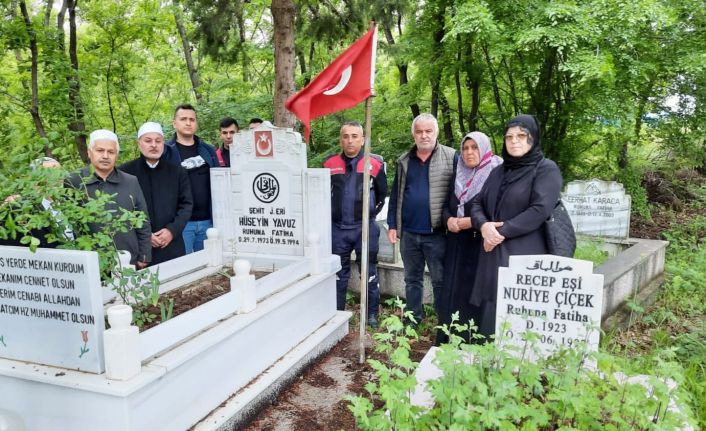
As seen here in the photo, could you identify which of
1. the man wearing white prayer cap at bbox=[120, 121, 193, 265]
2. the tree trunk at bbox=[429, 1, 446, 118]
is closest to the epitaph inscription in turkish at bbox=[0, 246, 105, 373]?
the man wearing white prayer cap at bbox=[120, 121, 193, 265]

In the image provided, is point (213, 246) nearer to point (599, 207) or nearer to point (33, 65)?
point (599, 207)

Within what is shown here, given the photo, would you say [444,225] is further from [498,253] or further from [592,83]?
[592,83]

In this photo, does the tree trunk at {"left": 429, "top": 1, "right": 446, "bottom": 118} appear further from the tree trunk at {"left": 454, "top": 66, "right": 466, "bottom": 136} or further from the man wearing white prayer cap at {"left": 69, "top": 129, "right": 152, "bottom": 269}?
the man wearing white prayer cap at {"left": 69, "top": 129, "right": 152, "bottom": 269}

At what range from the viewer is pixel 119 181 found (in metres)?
3.42

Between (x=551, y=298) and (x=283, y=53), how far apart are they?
4533mm

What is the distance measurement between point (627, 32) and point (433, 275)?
3.44 metres

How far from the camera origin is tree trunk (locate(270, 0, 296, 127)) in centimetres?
580

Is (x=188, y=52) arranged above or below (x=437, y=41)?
above

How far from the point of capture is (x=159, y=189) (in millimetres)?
4070

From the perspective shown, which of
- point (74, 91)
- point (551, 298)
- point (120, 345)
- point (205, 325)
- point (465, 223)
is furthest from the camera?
point (74, 91)

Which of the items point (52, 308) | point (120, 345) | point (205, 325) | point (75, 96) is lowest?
point (205, 325)

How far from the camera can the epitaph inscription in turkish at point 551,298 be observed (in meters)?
2.53

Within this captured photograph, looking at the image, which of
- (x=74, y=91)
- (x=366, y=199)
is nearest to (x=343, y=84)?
(x=366, y=199)

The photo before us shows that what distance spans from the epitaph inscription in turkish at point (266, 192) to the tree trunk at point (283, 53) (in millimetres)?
2062
